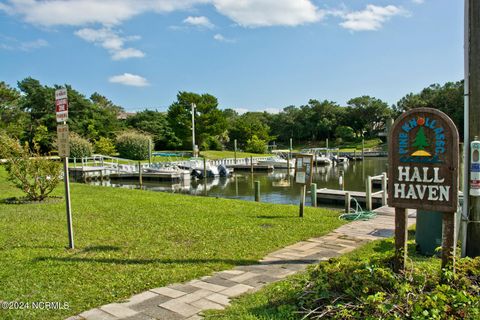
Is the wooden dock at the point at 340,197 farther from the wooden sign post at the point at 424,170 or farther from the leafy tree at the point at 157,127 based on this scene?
the leafy tree at the point at 157,127

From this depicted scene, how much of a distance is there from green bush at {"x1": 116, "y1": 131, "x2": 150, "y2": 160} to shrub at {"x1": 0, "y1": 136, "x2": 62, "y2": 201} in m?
29.0

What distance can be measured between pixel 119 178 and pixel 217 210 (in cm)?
2137

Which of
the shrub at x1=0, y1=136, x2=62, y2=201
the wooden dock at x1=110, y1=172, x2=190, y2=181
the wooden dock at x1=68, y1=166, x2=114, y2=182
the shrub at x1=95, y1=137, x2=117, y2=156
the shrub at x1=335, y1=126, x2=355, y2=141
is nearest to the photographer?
the shrub at x1=0, y1=136, x2=62, y2=201

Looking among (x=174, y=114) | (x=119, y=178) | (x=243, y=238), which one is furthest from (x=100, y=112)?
(x=243, y=238)

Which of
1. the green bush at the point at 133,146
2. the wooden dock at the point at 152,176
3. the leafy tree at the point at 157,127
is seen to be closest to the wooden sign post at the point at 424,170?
the wooden dock at the point at 152,176

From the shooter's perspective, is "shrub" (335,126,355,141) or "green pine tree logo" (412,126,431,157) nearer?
"green pine tree logo" (412,126,431,157)

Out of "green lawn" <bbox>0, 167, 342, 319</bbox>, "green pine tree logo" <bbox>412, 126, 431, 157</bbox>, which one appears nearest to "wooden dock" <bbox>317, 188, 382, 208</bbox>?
"green lawn" <bbox>0, 167, 342, 319</bbox>

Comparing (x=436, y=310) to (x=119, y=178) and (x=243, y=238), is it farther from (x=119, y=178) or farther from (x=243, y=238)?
(x=119, y=178)

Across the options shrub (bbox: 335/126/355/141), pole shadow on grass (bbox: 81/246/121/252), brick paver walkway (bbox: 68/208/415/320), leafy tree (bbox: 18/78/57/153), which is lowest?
brick paver walkway (bbox: 68/208/415/320)

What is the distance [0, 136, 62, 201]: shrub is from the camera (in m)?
10.5

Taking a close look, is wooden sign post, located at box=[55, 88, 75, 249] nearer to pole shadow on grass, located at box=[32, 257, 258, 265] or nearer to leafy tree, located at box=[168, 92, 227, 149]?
pole shadow on grass, located at box=[32, 257, 258, 265]

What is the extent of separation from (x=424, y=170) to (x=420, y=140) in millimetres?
276

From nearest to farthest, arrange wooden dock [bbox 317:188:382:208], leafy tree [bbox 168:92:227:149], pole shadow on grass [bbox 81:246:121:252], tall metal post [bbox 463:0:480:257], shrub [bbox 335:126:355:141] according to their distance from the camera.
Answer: tall metal post [bbox 463:0:480:257], pole shadow on grass [bbox 81:246:121:252], wooden dock [bbox 317:188:382:208], leafy tree [bbox 168:92:227:149], shrub [bbox 335:126:355:141]

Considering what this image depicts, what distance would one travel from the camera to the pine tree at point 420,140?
3469 mm
